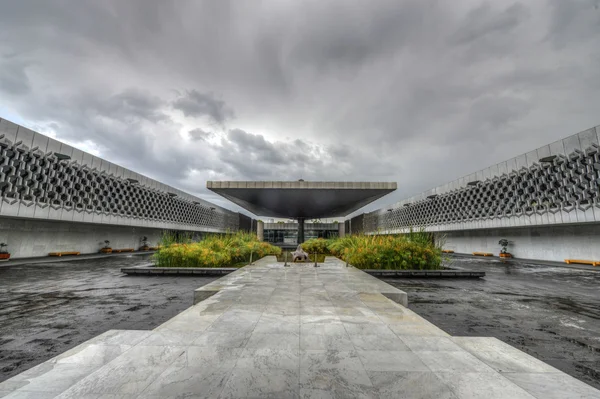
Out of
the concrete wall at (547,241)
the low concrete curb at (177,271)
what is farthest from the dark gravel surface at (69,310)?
the concrete wall at (547,241)

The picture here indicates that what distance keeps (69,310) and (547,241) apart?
85.6 ft

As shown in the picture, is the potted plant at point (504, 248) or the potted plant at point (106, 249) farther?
the potted plant at point (106, 249)

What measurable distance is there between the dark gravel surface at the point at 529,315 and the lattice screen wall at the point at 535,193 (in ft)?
26.9

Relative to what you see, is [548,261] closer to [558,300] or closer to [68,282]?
[558,300]

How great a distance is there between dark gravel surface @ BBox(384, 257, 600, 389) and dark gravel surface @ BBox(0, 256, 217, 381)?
5569 millimetres

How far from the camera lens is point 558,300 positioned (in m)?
6.72

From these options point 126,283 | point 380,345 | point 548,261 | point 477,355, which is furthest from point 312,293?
point 548,261

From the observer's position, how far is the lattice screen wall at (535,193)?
14.2 metres

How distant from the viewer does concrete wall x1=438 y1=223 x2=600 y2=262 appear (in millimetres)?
16203

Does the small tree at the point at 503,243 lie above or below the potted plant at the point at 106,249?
above

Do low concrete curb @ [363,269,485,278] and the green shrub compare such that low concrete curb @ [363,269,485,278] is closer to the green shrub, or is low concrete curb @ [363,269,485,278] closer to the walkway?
the green shrub

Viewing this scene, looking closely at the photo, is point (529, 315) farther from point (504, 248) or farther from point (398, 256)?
point (504, 248)

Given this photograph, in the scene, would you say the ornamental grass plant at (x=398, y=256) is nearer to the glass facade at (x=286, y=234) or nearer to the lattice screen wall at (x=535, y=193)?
the lattice screen wall at (x=535, y=193)

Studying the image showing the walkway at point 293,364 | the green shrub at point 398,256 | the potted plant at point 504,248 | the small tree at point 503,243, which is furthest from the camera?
the small tree at point 503,243
